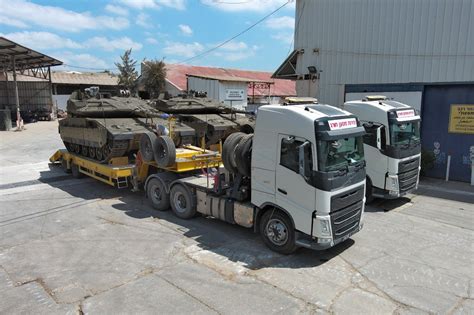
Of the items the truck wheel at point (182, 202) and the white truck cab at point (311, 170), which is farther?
the truck wheel at point (182, 202)

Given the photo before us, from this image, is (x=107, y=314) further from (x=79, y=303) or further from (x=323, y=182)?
(x=323, y=182)

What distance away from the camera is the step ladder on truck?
6191 millimetres

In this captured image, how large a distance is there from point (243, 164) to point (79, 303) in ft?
11.6

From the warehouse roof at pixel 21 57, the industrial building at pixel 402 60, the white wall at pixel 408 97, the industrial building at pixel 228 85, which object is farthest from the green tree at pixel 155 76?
the white wall at pixel 408 97

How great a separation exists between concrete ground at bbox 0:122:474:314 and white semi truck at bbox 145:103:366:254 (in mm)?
565

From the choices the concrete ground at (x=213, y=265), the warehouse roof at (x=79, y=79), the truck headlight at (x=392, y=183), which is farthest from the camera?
the warehouse roof at (x=79, y=79)

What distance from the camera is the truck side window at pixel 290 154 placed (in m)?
6.36

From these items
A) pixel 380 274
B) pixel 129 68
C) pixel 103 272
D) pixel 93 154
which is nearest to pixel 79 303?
pixel 103 272

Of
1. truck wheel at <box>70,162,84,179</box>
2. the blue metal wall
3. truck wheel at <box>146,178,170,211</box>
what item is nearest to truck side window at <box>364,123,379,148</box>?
the blue metal wall

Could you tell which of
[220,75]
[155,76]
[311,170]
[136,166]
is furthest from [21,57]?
[311,170]

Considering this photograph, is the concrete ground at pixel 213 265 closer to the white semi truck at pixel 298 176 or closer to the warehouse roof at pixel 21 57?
the white semi truck at pixel 298 176

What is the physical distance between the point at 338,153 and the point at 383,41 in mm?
10817

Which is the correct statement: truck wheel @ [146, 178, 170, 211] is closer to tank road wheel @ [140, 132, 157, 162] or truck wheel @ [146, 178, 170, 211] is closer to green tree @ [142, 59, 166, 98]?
tank road wheel @ [140, 132, 157, 162]

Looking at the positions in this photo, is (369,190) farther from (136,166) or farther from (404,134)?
(136,166)
